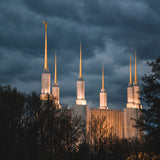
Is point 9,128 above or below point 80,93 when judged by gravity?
below

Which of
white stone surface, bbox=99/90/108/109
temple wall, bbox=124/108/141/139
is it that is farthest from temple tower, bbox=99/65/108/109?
temple wall, bbox=124/108/141/139

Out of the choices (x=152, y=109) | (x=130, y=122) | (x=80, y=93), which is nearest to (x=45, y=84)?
(x=80, y=93)

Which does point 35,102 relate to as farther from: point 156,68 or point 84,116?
point 84,116

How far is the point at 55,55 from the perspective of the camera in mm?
76125

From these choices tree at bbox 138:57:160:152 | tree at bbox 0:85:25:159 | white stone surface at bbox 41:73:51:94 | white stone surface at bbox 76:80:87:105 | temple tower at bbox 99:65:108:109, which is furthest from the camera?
temple tower at bbox 99:65:108:109

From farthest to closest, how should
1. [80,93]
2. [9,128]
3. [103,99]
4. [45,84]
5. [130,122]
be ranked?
[130,122] < [103,99] < [80,93] < [45,84] < [9,128]

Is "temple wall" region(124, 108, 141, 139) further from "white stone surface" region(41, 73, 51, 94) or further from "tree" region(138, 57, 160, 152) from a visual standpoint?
"tree" region(138, 57, 160, 152)

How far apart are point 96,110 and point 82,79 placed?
12.5 m

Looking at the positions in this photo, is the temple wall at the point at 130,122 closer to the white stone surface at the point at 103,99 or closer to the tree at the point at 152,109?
the white stone surface at the point at 103,99

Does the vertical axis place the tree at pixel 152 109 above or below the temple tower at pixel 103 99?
below

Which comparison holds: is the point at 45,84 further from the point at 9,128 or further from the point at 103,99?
the point at 9,128

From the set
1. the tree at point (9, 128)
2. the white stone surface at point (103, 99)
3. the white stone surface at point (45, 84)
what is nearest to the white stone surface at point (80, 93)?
the white stone surface at point (45, 84)

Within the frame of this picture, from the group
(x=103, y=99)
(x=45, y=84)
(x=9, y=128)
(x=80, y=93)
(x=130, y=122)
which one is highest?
(x=45, y=84)

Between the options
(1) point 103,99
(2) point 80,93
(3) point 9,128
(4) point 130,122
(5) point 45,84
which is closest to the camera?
(3) point 9,128
